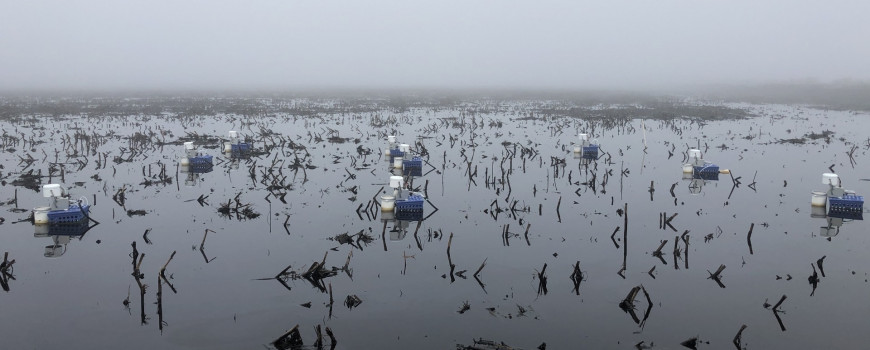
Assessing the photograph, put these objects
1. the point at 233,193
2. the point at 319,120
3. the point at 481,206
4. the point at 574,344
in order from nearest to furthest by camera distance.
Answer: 1. the point at 574,344
2. the point at 481,206
3. the point at 233,193
4. the point at 319,120

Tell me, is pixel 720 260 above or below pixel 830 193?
below

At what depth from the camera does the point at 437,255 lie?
817 inches

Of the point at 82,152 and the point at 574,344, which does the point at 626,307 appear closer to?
the point at 574,344

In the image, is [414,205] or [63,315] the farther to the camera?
[414,205]

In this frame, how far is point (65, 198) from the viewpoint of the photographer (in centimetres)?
2331

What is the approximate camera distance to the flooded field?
1501 cm

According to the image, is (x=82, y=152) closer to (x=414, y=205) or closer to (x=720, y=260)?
(x=414, y=205)

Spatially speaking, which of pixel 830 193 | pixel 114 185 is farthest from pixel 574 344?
pixel 114 185

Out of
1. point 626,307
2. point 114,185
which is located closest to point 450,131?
point 114,185

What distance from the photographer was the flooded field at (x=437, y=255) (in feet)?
49.2

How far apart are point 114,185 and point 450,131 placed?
3270cm

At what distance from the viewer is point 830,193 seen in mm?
25984

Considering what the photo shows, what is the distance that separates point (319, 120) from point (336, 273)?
169 feet

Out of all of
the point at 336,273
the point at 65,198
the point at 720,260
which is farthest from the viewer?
the point at 65,198
